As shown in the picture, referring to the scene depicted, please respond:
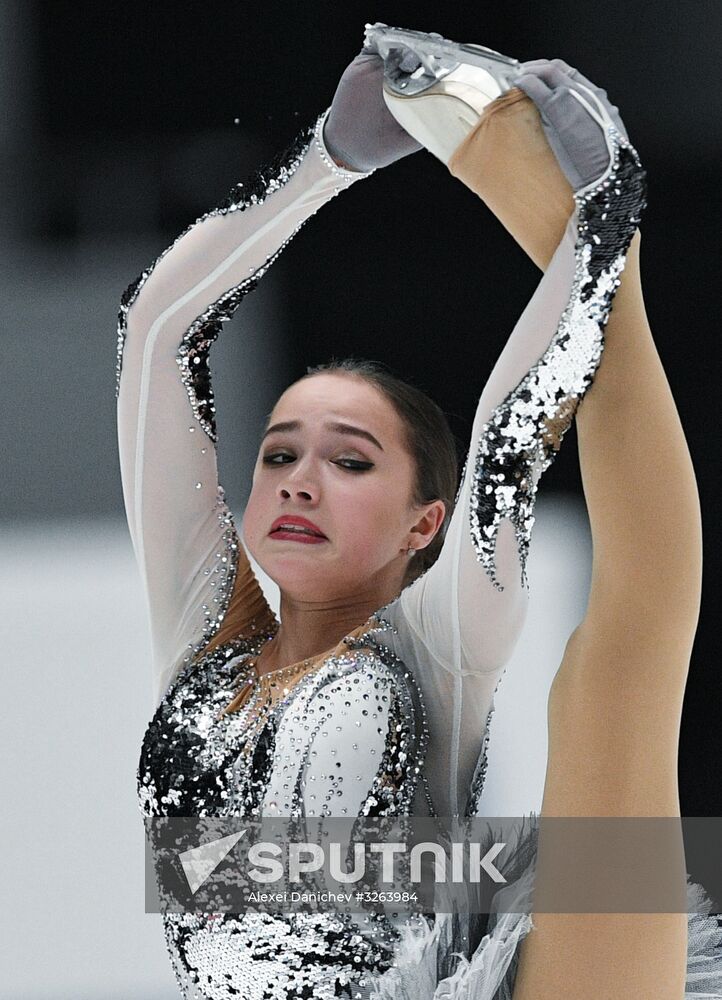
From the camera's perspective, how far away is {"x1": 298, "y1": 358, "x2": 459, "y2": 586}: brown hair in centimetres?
128

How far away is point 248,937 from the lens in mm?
1157

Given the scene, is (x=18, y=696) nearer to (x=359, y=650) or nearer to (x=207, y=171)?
(x=207, y=171)

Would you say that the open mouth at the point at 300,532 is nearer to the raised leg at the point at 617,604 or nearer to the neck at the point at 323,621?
the neck at the point at 323,621

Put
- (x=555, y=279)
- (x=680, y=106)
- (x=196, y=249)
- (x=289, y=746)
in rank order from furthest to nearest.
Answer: (x=680, y=106) < (x=196, y=249) < (x=289, y=746) < (x=555, y=279)

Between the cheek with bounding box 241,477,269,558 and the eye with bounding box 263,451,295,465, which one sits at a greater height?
the eye with bounding box 263,451,295,465

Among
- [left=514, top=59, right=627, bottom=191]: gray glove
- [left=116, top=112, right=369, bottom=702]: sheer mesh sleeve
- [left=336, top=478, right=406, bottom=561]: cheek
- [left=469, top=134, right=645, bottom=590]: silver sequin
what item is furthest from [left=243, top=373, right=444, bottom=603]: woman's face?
[left=514, top=59, right=627, bottom=191]: gray glove

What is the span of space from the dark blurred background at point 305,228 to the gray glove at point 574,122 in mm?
1006

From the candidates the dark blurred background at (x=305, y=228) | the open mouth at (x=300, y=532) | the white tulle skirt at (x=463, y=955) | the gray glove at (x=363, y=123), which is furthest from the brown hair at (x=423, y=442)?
the dark blurred background at (x=305, y=228)

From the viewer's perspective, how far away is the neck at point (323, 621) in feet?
4.15

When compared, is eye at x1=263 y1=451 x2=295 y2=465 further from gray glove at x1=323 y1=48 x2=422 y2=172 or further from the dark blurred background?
the dark blurred background

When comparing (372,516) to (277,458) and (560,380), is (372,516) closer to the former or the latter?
(277,458)

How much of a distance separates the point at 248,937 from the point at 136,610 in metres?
1.02

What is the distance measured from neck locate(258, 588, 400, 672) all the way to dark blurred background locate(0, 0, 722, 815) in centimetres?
72

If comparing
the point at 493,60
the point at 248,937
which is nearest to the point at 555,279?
the point at 493,60
